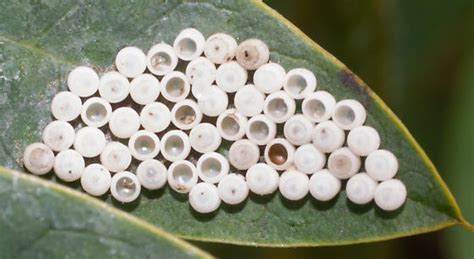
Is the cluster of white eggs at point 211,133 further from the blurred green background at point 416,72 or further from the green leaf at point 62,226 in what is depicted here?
the blurred green background at point 416,72

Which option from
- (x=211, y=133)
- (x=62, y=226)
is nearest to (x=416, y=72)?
(x=211, y=133)

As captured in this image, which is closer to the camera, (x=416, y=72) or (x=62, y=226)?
(x=62, y=226)

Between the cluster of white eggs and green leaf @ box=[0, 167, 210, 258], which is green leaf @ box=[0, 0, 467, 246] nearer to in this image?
the cluster of white eggs

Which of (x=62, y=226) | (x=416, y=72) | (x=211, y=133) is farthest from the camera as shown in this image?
(x=416, y=72)

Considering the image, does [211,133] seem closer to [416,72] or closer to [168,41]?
[168,41]

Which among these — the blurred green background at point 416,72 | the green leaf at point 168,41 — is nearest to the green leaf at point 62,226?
the green leaf at point 168,41

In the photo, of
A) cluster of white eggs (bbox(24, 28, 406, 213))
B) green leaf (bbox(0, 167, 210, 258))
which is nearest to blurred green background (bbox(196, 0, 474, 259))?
cluster of white eggs (bbox(24, 28, 406, 213))

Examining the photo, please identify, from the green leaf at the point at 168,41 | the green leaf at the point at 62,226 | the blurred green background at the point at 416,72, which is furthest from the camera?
the blurred green background at the point at 416,72
